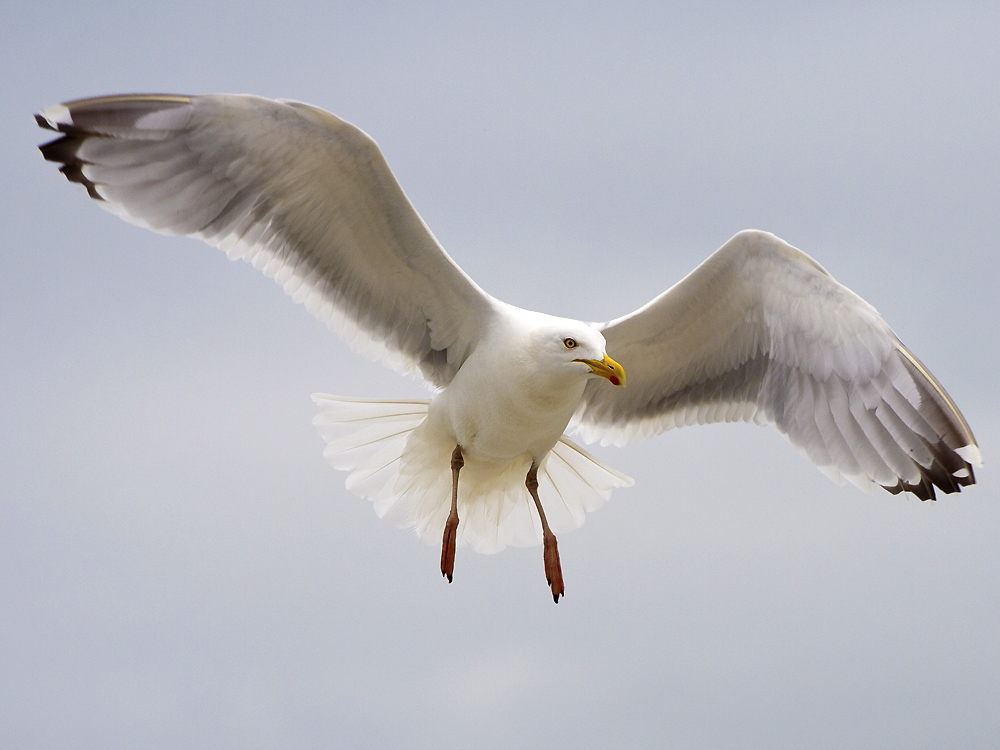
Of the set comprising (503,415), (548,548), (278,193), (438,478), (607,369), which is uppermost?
(278,193)

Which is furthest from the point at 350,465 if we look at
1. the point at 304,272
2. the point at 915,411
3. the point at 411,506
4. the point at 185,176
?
the point at 915,411

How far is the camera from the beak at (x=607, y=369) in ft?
15.6

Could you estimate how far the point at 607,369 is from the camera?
477cm

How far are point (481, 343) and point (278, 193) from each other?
109 cm

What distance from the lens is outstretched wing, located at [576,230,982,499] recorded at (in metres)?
5.40

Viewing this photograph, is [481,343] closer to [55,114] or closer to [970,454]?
[55,114]

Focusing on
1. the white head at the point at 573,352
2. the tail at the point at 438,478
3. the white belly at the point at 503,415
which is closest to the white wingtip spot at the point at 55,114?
the tail at the point at 438,478

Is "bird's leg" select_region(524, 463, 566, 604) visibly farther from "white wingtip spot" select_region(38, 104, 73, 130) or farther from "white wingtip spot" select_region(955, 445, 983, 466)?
"white wingtip spot" select_region(38, 104, 73, 130)

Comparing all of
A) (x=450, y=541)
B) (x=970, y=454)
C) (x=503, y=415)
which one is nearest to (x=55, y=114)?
(x=503, y=415)

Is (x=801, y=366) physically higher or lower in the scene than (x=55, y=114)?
lower

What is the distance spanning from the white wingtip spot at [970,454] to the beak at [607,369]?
1748 mm

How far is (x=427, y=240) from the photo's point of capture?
17.0ft

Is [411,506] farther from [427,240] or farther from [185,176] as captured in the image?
[185,176]

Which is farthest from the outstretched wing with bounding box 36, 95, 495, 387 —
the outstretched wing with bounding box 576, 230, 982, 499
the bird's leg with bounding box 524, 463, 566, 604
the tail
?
the outstretched wing with bounding box 576, 230, 982, 499
